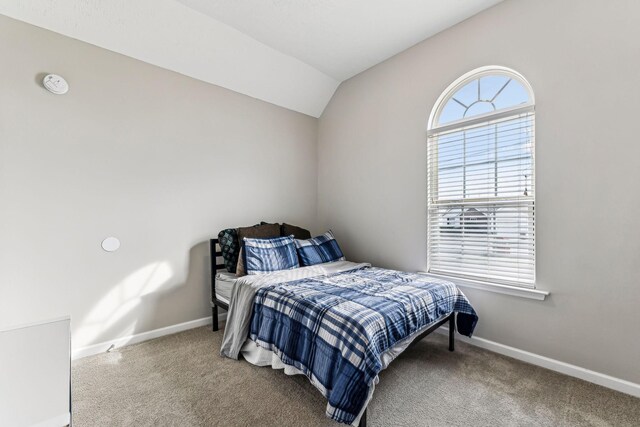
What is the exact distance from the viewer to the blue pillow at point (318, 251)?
2.98m

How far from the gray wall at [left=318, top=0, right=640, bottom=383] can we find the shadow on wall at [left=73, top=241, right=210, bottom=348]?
2265 millimetres

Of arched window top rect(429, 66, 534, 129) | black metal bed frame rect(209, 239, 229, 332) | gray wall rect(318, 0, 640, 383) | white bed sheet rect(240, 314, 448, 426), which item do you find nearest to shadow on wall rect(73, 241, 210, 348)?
black metal bed frame rect(209, 239, 229, 332)

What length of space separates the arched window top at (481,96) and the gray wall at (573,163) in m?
0.08

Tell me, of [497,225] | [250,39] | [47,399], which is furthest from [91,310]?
[497,225]

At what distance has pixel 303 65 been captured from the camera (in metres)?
3.25

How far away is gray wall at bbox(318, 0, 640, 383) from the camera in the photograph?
1.82 meters

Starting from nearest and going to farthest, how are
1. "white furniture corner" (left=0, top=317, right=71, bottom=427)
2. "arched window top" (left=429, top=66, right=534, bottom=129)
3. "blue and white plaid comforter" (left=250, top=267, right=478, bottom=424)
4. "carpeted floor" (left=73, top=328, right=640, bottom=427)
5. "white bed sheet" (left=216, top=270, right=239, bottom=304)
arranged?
"white furniture corner" (left=0, top=317, right=71, bottom=427) → "blue and white plaid comforter" (left=250, top=267, right=478, bottom=424) → "carpeted floor" (left=73, top=328, right=640, bottom=427) → "arched window top" (left=429, top=66, right=534, bottom=129) → "white bed sheet" (left=216, top=270, right=239, bottom=304)

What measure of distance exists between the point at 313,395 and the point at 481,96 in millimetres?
2726

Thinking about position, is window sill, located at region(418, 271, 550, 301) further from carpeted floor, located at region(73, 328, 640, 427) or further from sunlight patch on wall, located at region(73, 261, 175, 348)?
sunlight patch on wall, located at region(73, 261, 175, 348)

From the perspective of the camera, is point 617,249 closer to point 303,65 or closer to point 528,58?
point 528,58

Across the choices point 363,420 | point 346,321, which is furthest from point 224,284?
point 363,420

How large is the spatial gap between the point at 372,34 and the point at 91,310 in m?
3.45

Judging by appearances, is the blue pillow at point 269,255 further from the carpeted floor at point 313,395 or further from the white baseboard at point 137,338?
the white baseboard at point 137,338

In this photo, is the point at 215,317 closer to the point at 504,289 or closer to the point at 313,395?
the point at 313,395
